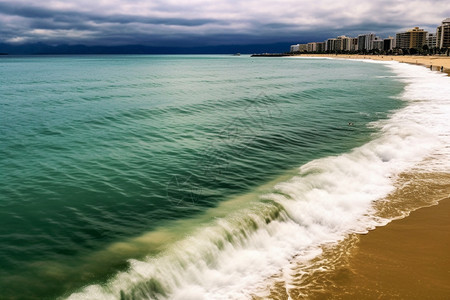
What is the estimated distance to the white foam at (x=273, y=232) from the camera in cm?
775

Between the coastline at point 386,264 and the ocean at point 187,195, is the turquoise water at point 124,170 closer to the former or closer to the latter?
the ocean at point 187,195

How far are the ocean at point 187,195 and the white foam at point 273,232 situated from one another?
0.12 ft

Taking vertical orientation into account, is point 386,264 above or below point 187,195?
below

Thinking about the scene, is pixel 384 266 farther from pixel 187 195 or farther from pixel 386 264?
pixel 187 195

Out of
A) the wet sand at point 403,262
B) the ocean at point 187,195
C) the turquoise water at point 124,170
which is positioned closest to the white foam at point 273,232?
the ocean at point 187,195

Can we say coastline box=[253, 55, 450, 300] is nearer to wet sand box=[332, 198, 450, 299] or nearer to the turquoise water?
wet sand box=[332, 198, 450, 299]

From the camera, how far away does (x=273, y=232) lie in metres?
10.1

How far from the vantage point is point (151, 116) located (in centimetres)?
2739

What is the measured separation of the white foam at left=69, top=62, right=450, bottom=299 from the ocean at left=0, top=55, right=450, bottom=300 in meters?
0.04

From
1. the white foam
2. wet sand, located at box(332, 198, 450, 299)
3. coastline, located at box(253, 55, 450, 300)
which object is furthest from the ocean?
wet sand, located at box(332, 198, 450, 299)

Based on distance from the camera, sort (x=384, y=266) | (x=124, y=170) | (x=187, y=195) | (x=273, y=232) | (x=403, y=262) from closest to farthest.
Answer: (x=384, y=266) < (x=403, y=262) < (x=273, y=232) < (x=187, y=195) < (x=124, y=170)

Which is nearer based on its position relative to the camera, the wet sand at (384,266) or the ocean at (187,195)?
the wet sand at (384,266)

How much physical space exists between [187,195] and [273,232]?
3.73 m

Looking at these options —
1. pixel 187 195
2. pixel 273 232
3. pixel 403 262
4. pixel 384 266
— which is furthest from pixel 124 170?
pixel 403 262
